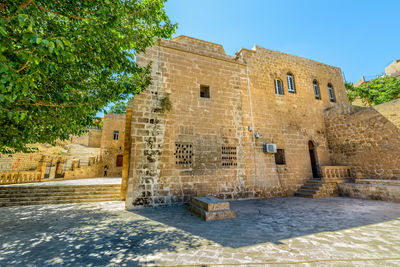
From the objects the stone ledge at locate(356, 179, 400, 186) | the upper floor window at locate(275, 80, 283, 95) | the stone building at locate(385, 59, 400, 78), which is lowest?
the stone ledge at locate(356, 179, 400, 186)

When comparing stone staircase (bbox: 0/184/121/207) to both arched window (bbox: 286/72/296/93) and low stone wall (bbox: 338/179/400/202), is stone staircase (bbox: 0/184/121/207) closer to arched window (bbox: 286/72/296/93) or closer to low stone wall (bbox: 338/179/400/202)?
low stone wall (bbox: 338/179/400/202)

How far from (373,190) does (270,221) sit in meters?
5.87

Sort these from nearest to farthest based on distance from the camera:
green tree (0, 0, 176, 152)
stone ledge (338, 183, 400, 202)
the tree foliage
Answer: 1. green tree (0, 0, 176, 152)
2. stone ledge (338, 183, 400, 202)
3. the tree foliage

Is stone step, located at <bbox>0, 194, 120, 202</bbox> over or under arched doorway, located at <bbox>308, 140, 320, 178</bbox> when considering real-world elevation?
under

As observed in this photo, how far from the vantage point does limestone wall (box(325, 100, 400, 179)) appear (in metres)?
7.49

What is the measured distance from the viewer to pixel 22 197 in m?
7.00

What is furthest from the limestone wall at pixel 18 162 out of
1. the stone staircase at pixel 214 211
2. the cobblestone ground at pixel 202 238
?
the stone staircase at pixel 214 211

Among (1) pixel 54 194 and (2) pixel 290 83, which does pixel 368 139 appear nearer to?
(2) pixel 290 83

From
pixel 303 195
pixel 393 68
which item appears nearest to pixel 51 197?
pixel 303 195

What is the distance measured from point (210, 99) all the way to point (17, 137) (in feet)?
21.4

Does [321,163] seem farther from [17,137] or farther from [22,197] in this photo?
[22,197]

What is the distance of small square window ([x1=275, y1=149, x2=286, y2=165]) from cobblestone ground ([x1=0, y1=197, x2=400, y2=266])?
3.69 m

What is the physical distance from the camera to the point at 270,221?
14.5 feet

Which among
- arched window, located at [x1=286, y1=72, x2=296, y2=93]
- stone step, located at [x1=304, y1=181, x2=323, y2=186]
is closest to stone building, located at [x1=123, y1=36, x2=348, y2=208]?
arched window, located at [x1=286, y1=72, x2=296, y2=93]
